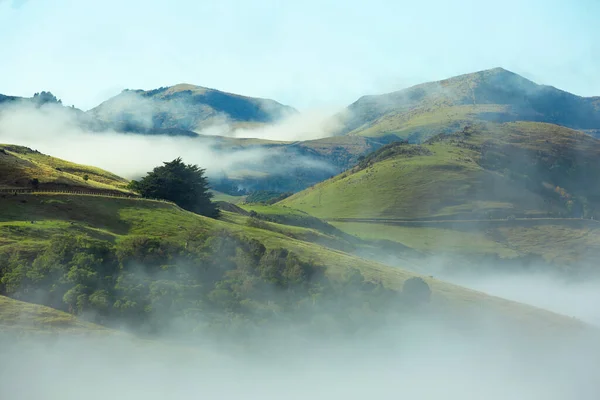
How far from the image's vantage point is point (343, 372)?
3164 inches

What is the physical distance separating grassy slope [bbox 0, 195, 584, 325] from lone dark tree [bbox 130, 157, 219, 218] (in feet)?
46.5

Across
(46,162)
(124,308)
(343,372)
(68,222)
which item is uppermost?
(46,162)

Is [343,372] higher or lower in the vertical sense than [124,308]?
lower

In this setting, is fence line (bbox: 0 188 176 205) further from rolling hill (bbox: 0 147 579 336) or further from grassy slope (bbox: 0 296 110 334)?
grassy slope (bbox: 0 296 110 334)

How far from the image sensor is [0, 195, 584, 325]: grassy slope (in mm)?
89200

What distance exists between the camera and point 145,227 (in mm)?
100625

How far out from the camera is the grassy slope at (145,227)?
3512 inches

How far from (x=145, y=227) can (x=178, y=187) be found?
99.7 feet

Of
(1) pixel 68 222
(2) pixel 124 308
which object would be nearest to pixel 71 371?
(2) pixel 124 308

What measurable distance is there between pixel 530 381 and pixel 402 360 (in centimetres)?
1743

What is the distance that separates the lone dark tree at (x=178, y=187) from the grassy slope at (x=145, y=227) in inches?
558

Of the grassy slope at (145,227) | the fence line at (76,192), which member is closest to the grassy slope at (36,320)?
the grassy slope at (145,227)

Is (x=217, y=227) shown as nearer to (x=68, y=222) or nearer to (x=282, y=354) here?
(x=68, y=222)

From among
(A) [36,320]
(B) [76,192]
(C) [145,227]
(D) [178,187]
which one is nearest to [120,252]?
(C) [145,227]
